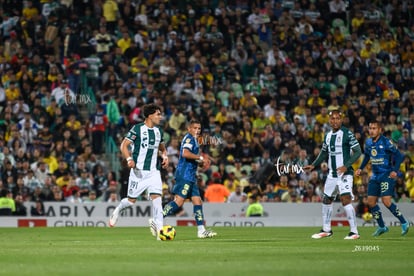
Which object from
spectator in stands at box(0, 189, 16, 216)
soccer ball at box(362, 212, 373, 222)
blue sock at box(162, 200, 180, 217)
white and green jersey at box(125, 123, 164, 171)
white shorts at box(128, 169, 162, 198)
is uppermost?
white and green jersey at box(125, 123, 164, 171)

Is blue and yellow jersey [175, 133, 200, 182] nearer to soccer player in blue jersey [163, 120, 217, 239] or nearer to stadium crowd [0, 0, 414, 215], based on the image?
soccer player in blue jersey [163, 120, 217, 239]

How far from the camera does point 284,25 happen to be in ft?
122

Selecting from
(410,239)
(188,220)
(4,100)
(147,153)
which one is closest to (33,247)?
(147,153)

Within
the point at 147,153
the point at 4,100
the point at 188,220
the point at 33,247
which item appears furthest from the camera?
the point at 4,100

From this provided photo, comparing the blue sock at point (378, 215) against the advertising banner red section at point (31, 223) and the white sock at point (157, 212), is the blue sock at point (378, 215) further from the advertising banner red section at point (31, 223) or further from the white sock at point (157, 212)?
the advertising banner red section at point (31, 223)

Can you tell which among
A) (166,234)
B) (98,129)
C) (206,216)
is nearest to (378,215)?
(166,234)

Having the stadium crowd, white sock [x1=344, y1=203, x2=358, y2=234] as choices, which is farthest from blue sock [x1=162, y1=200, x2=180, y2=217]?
the stadium crowd

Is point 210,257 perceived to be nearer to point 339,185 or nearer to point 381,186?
point 339,185

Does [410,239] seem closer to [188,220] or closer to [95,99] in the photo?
[188,220]

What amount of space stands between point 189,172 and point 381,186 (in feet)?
13.9

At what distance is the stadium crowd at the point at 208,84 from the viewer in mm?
30344

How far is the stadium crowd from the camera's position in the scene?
30344mm

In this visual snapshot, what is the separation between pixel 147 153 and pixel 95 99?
1469cm

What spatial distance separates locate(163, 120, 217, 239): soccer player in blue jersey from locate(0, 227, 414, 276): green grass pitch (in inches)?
43.2
